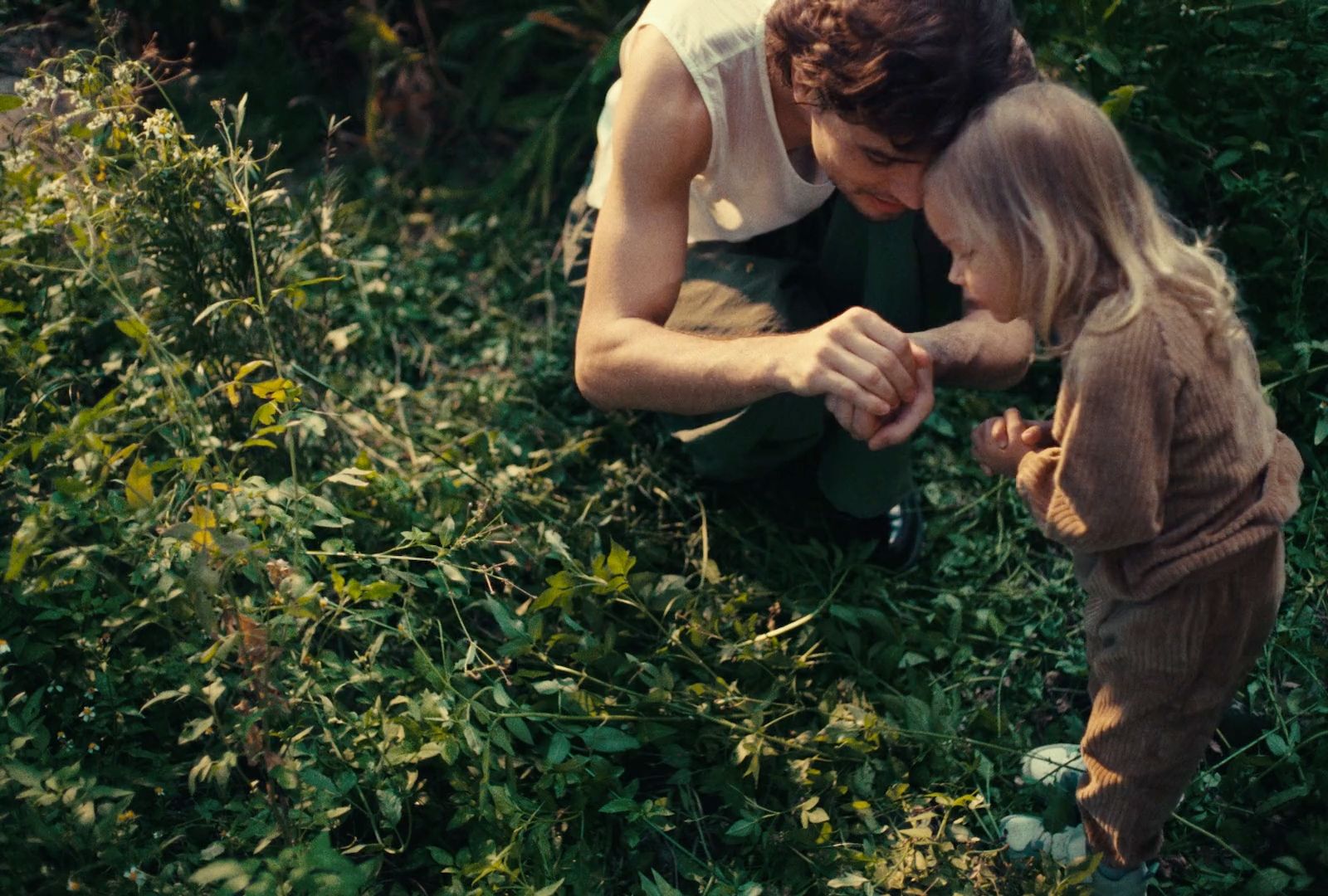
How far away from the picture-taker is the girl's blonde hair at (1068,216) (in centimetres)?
153

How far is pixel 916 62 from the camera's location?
1.65 metres

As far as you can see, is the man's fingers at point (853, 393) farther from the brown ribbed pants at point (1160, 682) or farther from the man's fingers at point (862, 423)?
the brown ribbed pants at point (1160, 682)

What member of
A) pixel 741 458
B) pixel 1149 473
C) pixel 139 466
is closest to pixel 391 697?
pixel 139 466

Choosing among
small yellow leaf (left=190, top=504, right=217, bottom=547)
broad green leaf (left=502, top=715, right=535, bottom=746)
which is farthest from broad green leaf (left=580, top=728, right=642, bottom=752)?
small yellow leaf (left=190, top=504, right=217, bottom=547)

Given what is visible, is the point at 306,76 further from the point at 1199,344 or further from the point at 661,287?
the point at 1199,344

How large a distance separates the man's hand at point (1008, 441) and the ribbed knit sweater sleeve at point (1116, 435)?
176mm

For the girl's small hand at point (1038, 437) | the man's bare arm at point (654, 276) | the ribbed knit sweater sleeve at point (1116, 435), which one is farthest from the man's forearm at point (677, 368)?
the ribbed knit sweater sleeve at point (1116, 435)

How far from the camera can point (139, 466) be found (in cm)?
176

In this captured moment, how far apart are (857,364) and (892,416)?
0.50ft

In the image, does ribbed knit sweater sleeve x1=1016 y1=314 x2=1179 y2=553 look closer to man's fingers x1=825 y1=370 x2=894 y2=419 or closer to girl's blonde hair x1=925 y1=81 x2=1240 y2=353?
girl's blonde hair x1=925 y1=81 x2=1240 y2=353

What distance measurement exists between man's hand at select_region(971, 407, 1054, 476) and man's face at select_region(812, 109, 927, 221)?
36 cm

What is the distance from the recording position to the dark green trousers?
2232 millimetres

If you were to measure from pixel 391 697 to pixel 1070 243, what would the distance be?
1.35m

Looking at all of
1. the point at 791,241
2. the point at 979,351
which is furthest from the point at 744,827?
the point at 791,241
